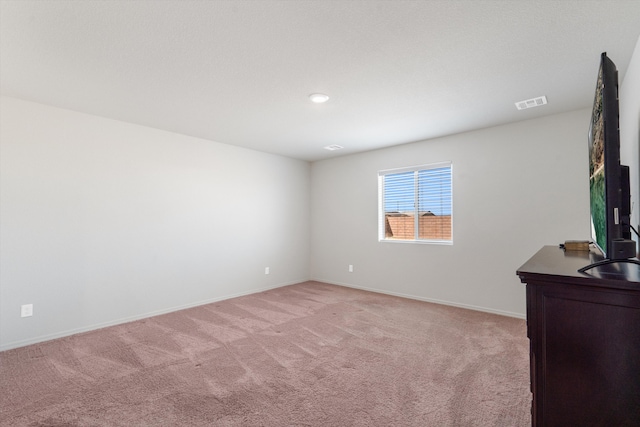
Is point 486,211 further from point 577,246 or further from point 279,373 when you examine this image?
point 279,373

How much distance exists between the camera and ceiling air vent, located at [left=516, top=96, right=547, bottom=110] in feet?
10.1

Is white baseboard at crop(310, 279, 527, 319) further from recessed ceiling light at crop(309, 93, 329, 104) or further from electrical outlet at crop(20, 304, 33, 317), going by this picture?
electrical outlet at crop(20, 304, 33, 317)

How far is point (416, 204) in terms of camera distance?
484 centimetres

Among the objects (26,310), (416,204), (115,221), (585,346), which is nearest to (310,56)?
(585,346)

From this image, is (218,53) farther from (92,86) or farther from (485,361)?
(485,361)

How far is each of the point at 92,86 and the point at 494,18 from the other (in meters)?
3.25

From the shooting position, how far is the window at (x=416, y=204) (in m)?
4.52

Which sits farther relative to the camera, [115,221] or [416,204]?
[416,204]

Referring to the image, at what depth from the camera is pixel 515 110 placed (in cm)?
341

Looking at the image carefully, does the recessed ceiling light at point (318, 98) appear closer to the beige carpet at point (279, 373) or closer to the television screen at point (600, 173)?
the television screen at point (600, 173)

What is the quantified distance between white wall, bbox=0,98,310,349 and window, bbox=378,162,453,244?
81.0 inches

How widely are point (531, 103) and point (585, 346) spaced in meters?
2.93

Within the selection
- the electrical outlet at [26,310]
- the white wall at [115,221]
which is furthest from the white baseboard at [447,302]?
the electrical outlet at [26,310]

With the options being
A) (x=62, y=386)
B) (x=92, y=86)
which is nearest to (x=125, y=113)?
(x=92, y=86)
